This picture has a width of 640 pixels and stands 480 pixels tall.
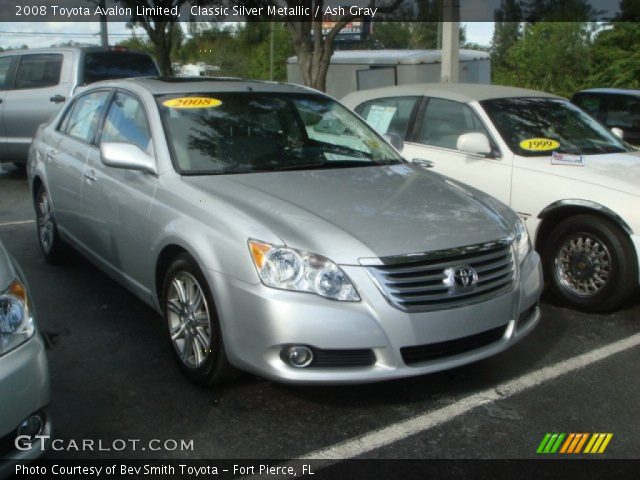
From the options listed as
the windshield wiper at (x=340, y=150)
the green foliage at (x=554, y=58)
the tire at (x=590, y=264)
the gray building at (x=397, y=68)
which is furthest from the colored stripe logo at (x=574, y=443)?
the green foliage at (x=554, y=58)

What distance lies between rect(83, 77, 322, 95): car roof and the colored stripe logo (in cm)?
289

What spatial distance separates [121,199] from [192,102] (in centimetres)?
74

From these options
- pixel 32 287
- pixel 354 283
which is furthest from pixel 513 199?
pixel 32 287

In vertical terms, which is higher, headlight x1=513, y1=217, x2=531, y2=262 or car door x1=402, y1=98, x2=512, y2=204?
car door x1=402, y1=98, x2=512, y2=204

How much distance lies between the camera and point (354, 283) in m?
3.24

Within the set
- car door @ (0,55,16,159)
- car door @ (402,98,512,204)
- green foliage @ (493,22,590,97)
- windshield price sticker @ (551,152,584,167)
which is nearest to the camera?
windshield price sticker @ (551,152,584,167)

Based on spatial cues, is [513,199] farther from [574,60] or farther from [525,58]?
[525,58]

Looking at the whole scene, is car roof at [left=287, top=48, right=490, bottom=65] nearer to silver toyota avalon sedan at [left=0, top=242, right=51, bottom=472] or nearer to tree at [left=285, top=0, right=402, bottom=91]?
tree at [left=285, top=0, right=402, bottom=91]

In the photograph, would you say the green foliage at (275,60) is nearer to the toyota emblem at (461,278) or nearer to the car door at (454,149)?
the car door at (454,149)

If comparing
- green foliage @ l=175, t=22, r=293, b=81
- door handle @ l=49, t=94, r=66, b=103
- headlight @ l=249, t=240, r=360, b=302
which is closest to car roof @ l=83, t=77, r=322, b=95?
headlight @ l=249, t=240, r=360, b=302

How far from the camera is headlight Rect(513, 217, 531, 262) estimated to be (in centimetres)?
387

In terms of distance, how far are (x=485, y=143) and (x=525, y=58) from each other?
134ft

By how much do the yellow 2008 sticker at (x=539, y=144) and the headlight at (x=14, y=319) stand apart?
4.01 meters

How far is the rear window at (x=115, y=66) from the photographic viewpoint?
10297mm
